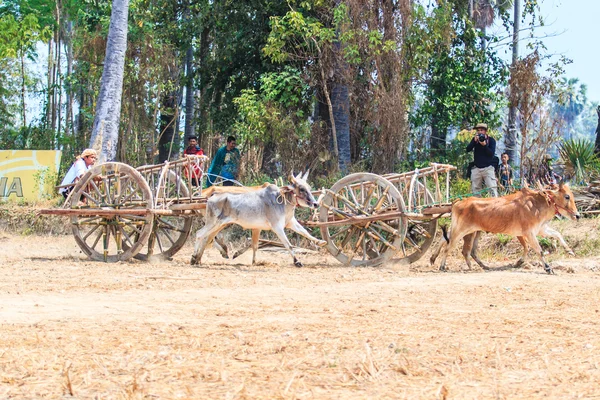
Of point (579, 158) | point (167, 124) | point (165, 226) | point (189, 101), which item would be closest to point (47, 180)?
point (167, 124)

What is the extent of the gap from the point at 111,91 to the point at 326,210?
7073mm

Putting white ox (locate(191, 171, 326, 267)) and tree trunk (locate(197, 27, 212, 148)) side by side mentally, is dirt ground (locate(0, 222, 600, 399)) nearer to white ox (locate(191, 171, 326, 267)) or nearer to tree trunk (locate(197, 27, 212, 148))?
white ox (locate(191, 171, 326, 267))

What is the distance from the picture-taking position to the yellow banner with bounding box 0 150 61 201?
813 inches

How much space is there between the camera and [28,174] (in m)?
21.0

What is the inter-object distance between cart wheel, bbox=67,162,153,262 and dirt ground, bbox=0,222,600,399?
3.75 ft

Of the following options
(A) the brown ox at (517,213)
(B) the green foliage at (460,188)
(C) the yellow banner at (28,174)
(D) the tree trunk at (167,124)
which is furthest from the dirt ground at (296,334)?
(D) the tree trunk at (167,124)

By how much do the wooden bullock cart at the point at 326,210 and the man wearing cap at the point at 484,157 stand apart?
5.64 ft

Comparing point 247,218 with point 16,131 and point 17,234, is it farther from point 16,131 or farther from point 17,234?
point 16,131

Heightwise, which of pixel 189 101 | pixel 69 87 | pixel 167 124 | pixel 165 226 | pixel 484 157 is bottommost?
pixel 165 226

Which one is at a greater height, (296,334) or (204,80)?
(204,80)

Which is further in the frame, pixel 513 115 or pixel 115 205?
pixel 513 115

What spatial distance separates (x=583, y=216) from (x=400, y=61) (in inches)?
213

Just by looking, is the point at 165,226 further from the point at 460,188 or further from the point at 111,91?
the point at 460,188

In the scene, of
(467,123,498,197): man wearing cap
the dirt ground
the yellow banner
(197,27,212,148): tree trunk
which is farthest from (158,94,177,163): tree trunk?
the dirt ground
